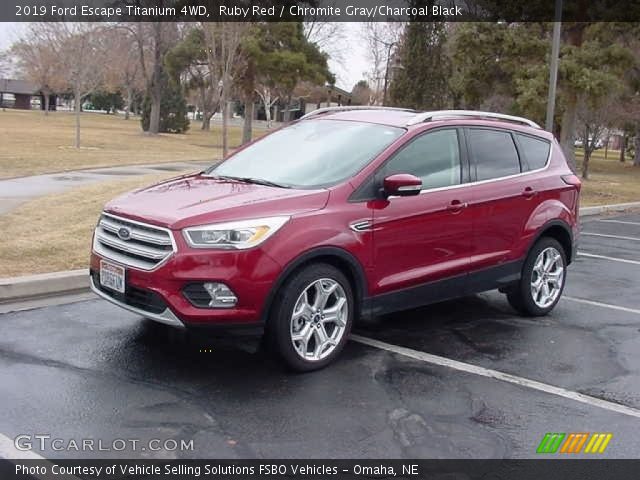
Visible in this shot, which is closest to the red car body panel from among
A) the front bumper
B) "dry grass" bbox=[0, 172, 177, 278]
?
the front bumper

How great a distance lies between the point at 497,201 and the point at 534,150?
40.4 inches

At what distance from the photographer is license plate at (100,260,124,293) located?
4949 mm

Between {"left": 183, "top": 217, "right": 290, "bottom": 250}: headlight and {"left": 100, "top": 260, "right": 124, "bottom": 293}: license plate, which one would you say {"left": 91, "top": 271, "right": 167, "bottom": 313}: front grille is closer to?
{"left": 100, "top": 260, "right": 124, "bottom": 293}: license plate

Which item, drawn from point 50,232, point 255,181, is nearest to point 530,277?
point 255,181

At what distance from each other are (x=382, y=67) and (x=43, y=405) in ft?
170

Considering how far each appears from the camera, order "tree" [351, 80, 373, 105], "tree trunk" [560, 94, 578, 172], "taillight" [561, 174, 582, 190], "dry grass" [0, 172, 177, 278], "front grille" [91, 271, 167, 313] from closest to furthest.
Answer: "front grille" [91, 271, 167, 313], "taillight" [561, 174, 582, 190], "dry grass" [0, 172, 177, 278], "tree trunk" [560, 94, 578, 172], "tree" [351, 80, 373, 105]

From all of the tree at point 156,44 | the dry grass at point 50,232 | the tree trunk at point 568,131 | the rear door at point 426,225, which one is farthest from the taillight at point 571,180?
the tree at point 156,44

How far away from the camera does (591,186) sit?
23172 mm

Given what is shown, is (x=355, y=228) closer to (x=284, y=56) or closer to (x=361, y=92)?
(x=284, y=56)

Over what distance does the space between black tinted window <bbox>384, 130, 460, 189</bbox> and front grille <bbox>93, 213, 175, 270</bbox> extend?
1790 millimetres

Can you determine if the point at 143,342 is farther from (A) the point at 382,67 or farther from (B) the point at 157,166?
(A) the point at 382,67

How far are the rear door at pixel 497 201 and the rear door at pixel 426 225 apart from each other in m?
0.15

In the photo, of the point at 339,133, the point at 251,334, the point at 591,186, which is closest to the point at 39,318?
the point at 251,334

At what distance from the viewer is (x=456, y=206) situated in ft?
19.4
